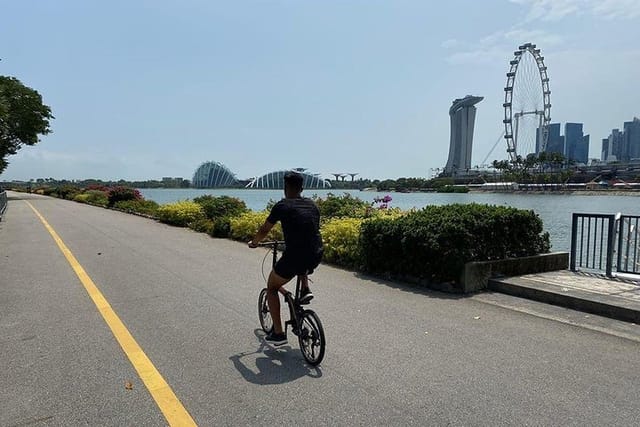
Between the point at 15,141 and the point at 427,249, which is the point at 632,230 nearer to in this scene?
the point at 427,249

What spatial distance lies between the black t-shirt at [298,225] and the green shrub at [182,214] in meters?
15.9

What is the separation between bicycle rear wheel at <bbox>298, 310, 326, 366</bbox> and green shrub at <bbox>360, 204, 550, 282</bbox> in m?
3.67

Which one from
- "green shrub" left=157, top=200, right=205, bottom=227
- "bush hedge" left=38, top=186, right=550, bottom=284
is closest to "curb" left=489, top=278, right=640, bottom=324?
"bush hedge" left=38, top=186, right=550, bottom=284

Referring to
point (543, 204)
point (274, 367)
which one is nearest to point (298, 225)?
point (274, 367)

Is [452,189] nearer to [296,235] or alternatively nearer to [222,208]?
[222,208]

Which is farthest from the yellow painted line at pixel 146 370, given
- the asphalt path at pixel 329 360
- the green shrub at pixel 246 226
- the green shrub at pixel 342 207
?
the green shrub at pixel 342 207

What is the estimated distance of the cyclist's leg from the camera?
4.95 metres

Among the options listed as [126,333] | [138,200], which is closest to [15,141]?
[138,200]

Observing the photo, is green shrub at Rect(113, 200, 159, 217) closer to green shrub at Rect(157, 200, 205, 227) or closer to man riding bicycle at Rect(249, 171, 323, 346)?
green shrub at Rect(157, 200, 205, 227)

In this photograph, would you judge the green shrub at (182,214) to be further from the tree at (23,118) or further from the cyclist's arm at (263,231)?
the tree at (23,118)

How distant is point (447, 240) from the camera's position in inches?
311

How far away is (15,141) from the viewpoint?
5416 cm

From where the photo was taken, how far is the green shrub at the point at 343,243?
10.3 meters

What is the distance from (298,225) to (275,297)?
2.66 feet
